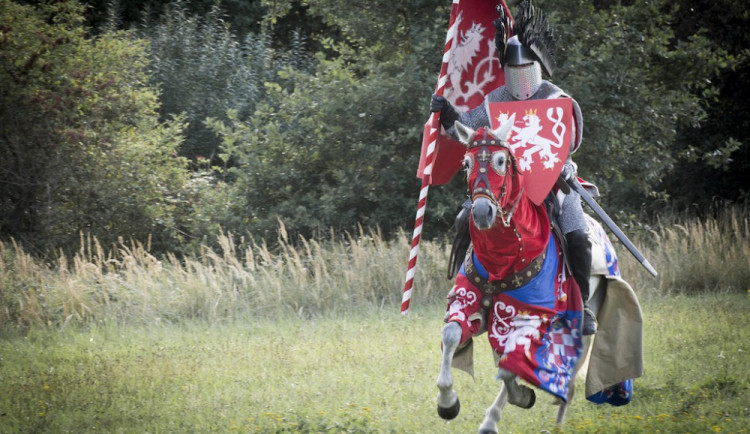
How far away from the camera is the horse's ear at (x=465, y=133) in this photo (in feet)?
20.1

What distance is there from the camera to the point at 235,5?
27391 millimetres

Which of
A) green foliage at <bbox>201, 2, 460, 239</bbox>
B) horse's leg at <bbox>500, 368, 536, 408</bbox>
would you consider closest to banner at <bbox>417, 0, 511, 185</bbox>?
horse's leg at <bbox>500, 368, 536, 408</bbox>

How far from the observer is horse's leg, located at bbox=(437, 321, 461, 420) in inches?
241

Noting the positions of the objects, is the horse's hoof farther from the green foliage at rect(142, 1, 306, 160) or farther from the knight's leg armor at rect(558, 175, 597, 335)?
the green foliage at rect(142, 1, 306, 160)

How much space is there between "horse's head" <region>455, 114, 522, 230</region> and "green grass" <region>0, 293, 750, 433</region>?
5.92 ft

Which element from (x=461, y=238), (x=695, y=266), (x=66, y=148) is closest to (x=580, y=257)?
(x=461, y=238)

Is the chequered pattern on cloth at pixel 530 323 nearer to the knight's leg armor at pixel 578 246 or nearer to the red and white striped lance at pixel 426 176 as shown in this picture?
the knight's leg armor at pixel 578 246

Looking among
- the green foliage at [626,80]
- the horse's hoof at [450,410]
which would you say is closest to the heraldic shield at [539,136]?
the horse's hoof at [450,410]

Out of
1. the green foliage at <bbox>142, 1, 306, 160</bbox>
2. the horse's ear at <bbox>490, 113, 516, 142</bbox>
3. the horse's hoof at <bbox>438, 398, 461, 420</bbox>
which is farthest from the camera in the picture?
the green foliage at <bbox>142, 1, 306, 160</bbox>

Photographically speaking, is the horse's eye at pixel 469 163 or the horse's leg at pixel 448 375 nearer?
the horse's eye at pixel 469 163

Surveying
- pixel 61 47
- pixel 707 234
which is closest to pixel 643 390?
pixel 707 234

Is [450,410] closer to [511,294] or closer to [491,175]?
[511,294]

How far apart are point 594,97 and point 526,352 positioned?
889 cm

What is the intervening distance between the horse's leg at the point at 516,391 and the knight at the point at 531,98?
78 centimetres
